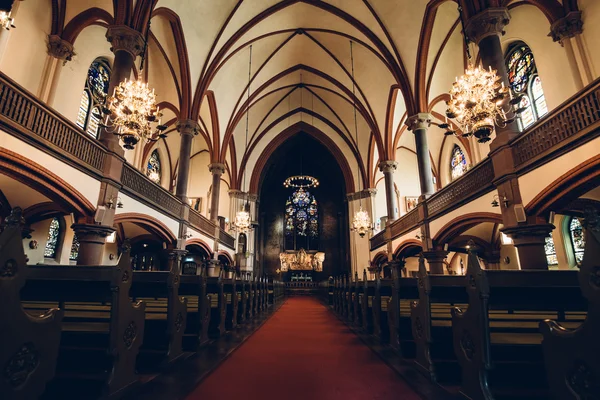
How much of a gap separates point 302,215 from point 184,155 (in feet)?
59.0

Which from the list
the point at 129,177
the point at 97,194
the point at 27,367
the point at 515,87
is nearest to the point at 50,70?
the point at 129,177

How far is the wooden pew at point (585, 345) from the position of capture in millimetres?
1606

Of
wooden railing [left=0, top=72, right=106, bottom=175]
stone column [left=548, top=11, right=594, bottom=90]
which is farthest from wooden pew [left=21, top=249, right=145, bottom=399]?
stone column [left=548, top=11, right=594, bottom=90]

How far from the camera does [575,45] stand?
876cm

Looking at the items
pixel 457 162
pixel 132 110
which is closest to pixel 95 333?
pixel 132 110

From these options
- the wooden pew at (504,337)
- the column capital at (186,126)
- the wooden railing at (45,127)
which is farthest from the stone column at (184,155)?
the wooden pew at (504,337)

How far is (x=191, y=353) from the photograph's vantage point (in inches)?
155

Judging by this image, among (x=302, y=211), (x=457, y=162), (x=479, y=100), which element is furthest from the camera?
(x=302, y=211)

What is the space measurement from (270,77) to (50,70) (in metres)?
11.6

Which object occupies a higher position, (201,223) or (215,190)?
(215,190)

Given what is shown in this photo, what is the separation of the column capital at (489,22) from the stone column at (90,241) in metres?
→ 11.0

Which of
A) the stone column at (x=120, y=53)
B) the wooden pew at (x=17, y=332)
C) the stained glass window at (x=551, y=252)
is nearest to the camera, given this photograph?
the wooden pew at (x=17, y=332)

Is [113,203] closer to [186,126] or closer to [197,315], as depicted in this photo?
[197,315]

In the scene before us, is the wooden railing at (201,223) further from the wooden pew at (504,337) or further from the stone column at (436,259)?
the wooden pew at (504,337)
